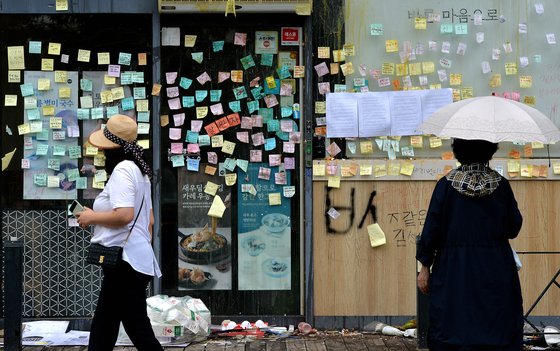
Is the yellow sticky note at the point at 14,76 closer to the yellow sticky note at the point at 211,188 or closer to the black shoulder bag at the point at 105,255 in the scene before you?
the yellow sticky note at the point at 211,188

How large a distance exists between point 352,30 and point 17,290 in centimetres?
360

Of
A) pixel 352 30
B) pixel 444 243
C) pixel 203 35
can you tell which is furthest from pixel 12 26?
pixel 444 243

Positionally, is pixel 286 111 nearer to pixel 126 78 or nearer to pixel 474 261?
pixel 126 78

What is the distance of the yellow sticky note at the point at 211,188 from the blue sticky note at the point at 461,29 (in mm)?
2540

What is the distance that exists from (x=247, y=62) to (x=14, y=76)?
206 cm

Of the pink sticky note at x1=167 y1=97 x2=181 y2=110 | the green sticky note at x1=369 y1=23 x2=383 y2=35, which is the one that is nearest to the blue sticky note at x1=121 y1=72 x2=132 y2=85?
the pink sticky note at x1=167 y1=97 x2=181 y2=110

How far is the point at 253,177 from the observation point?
7.93 meters

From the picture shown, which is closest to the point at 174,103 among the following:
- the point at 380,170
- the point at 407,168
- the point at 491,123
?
the point at 380,170

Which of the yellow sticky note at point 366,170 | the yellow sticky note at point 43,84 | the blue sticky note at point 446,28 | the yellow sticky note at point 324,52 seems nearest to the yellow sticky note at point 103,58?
the yellow sticky note at point 43,84

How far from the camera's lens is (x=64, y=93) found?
7.87 m

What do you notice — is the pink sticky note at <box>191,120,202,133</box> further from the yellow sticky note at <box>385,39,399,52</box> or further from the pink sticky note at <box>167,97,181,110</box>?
the yellow sticky note at <box>385,39,399,52</box>

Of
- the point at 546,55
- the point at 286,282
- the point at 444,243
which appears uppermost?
the point at 546,55

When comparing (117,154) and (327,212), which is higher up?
(117,154)

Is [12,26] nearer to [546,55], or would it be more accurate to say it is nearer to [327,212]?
[327,212]
